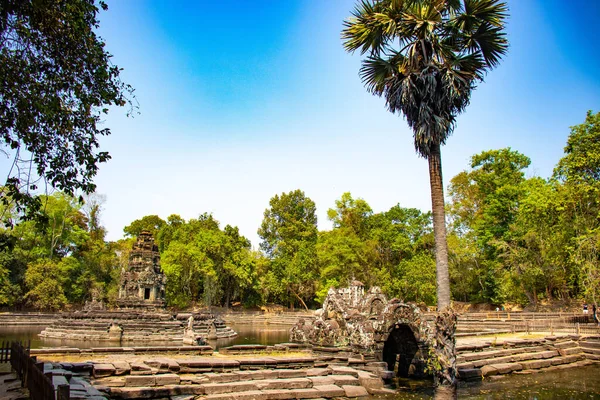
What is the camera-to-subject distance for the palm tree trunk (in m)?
10.8

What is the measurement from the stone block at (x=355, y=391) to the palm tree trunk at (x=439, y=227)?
3163mm

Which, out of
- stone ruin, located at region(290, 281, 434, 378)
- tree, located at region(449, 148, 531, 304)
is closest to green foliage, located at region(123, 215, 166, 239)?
tree, located at region(449, 148, 531, 304)

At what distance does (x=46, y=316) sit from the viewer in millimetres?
41406

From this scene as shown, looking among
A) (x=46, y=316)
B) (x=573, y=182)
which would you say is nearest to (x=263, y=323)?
(x=46, y=316)

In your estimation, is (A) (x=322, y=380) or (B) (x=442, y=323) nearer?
(B) (x=442, y=323)

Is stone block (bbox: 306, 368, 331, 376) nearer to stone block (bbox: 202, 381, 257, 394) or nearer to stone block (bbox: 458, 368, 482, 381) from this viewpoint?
stone block (bbox: 202, 381, 257, 394)

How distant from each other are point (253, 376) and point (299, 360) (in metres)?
2.31

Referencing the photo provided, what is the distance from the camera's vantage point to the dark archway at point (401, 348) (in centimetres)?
1633

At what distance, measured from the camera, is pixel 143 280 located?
33.1 metres

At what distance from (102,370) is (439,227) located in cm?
944

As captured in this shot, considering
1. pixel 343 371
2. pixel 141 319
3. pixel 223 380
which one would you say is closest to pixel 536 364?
pixel 343 371

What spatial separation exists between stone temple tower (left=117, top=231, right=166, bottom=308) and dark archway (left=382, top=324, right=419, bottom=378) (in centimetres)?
2154

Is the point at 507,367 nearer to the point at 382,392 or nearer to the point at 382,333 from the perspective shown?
the point at 382,333

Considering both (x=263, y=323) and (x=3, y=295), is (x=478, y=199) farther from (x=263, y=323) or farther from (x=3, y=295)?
(x=3, y=295)
